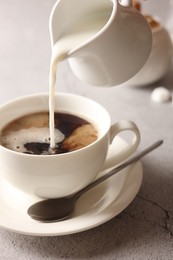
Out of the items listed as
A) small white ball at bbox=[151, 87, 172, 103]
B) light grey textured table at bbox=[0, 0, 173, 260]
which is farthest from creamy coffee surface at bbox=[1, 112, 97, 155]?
small white ball at bbox=[151, 87, 172, 103]

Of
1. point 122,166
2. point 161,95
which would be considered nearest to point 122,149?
point 122,166

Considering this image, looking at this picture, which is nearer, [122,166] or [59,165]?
[59,165]

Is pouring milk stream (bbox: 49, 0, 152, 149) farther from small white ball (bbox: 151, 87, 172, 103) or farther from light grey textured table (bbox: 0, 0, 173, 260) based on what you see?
small white ball (bbox: 151, 87, 172, 103)

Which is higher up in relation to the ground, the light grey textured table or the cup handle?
the cup handle

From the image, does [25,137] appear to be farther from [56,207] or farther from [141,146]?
[141,146]

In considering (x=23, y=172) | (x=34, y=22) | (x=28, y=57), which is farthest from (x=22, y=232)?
(x=34, y=22)

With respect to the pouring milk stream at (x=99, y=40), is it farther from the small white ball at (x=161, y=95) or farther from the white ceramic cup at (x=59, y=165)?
the small white ball at (x=161, y=95)

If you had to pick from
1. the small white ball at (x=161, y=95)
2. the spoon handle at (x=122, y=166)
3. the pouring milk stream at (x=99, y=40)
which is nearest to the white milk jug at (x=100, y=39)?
the pouring milk stream at (x=99, y=40)
